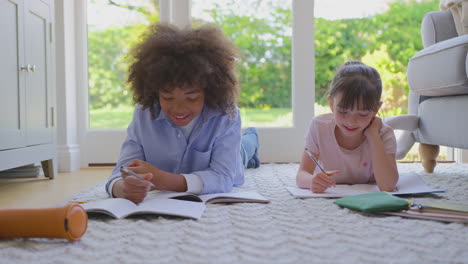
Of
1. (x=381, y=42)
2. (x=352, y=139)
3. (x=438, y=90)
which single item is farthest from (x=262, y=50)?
(x=381, y=42)

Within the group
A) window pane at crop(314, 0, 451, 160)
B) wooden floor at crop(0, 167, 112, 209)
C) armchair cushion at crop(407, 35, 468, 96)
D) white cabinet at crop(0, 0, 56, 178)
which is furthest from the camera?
window pane at crop(314, 0, 451, 160)

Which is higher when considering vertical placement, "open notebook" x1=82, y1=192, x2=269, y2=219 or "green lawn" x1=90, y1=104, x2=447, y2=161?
"green lawn" x1=90, y1=104, x2=447, y2=161

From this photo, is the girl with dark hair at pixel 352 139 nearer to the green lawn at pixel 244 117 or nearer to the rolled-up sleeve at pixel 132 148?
the rolled-up sleeve at pixel 132 148

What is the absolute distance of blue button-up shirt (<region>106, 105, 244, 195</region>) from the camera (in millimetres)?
1344

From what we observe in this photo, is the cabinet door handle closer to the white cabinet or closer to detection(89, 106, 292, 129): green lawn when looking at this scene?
the white cabinet

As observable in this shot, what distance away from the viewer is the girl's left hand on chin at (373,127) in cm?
140

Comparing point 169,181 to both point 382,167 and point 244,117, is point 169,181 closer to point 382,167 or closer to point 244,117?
point 382,167

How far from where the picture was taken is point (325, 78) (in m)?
3.62

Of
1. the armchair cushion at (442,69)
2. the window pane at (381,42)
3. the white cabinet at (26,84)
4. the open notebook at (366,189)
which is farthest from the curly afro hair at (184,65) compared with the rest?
the window pane at (381,42)

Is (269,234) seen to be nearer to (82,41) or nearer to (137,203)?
(137,203)

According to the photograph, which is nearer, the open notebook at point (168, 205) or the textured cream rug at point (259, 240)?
the textured cream rug at point (259, 240)

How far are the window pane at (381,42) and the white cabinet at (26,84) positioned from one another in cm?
212

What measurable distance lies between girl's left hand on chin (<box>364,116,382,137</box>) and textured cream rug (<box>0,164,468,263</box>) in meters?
0.38

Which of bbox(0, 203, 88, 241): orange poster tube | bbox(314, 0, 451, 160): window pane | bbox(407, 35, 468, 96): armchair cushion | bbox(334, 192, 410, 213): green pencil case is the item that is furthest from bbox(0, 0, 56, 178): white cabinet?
bbox(314, 0, 451, 160): window pane
